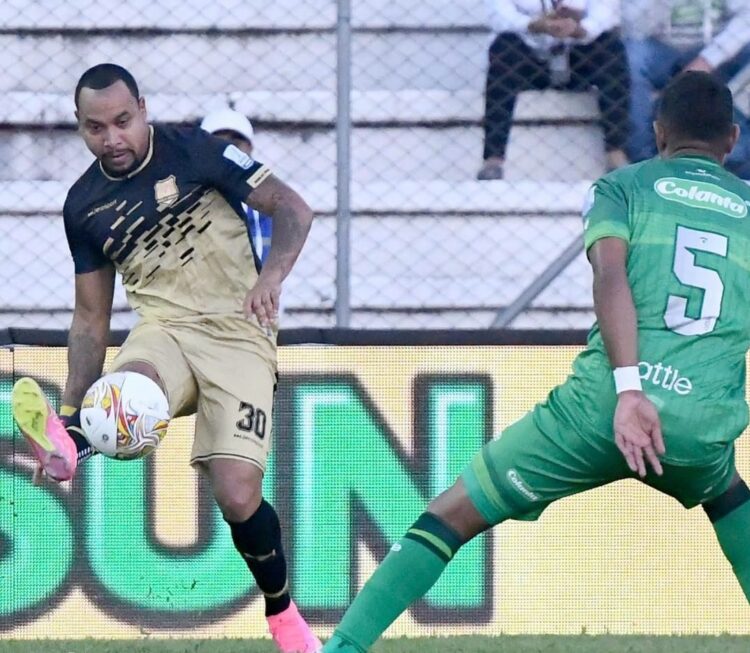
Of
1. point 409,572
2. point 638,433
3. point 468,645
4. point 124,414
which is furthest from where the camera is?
point 468,645

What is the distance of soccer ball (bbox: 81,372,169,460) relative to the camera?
5.34m

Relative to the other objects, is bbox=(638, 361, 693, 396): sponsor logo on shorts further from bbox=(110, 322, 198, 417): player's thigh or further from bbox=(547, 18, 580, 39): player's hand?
bbox=(547, 18, 580, 39): player's hand

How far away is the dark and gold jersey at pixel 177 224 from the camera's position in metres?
5.80

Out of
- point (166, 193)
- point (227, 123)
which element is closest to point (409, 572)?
point (166, 193)

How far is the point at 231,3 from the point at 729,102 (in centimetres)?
470

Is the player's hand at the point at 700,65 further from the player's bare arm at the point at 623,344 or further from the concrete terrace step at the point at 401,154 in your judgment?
the player's bare arm at the point at 623,344

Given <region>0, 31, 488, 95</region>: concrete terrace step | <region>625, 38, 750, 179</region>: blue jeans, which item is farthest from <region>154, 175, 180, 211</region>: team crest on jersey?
<region>625, 38, 750, 179</region>: blue jeans

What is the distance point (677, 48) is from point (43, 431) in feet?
14.6

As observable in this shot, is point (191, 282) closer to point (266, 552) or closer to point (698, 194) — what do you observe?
point (266, 552)

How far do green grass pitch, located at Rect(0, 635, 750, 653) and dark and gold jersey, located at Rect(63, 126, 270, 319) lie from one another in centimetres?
139

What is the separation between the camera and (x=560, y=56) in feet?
27.1

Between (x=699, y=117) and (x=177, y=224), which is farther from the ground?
(x=699, y=117)

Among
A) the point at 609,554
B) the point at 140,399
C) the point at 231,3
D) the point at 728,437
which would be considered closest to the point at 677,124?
the point at 728,437

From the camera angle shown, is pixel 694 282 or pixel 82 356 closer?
pixel 694 282
